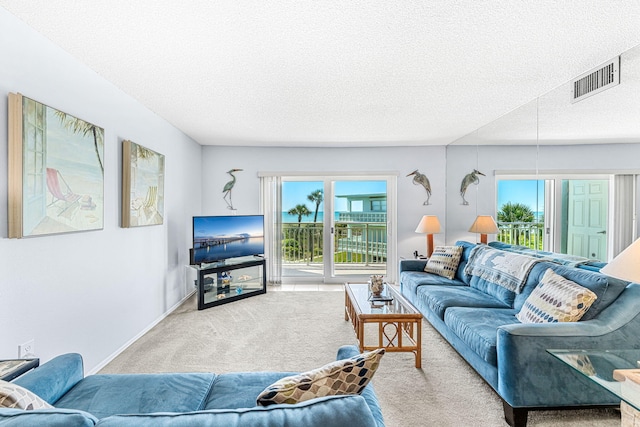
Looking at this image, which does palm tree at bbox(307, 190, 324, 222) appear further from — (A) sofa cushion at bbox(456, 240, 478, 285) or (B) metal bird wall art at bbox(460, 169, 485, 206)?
(A) sofa cushion at bbox(456, 240, 478, 285)

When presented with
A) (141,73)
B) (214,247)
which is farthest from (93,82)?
(214,247)

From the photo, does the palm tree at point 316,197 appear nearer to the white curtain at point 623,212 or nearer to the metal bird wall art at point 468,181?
the metal bird wall art at point 468,181

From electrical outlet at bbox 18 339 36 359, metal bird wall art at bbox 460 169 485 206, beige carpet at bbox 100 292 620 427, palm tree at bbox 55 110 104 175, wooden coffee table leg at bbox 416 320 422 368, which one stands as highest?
palm tree at bbox 55 110 104 175

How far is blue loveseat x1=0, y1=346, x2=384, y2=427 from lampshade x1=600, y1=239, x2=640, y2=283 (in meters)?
1.24

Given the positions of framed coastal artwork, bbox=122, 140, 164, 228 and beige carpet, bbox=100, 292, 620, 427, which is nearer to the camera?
beige carpet, bbox=100, 292, 620, 427

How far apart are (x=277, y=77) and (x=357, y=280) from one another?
389cm

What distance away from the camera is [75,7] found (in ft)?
5.77

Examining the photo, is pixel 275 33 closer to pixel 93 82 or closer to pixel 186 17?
pixel 186 17

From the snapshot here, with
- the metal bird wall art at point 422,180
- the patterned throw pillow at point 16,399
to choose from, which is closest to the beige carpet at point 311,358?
the patterned throw pillow at point 16,399

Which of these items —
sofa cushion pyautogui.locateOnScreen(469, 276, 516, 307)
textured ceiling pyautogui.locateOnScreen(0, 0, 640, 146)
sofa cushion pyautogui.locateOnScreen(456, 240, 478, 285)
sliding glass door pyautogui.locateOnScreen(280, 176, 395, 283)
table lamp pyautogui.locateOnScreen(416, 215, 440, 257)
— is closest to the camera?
textured ceiling pyautogui.locateOnScreen(0, 0, 640, 146)

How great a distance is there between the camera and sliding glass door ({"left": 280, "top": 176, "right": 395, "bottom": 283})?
5684mm

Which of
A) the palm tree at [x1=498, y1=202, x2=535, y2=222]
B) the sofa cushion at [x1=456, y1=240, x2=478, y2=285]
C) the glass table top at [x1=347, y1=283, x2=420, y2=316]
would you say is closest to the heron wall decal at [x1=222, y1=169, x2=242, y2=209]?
the glass table top at [x1=347, y1=283, x2=420, y2=316]

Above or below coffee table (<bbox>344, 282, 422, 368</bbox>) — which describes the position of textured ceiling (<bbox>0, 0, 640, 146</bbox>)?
above

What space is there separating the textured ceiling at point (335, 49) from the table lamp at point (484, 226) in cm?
137
